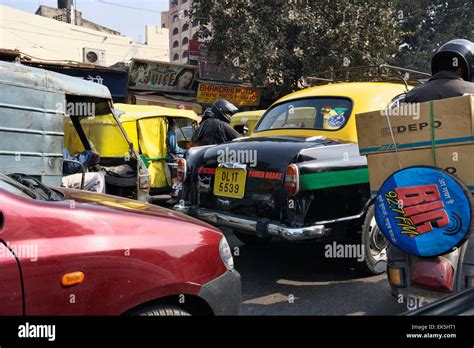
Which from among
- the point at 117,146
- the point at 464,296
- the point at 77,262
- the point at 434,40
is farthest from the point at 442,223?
the point at 434,40

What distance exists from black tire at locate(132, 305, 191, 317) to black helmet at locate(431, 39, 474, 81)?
286cm

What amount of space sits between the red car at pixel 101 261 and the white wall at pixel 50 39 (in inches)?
802

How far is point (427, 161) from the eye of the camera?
2.86m

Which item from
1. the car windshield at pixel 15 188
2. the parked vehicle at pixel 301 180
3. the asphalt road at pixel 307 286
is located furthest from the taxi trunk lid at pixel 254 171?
the car windshield at pixel 15 188

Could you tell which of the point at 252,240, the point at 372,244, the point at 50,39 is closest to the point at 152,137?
the point at 252,240

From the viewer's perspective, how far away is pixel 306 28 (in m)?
13.5

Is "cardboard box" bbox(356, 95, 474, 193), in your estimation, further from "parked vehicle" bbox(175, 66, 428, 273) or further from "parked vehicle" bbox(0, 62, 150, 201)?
"parked vehicle" bbox(0, 62, 150, 201)

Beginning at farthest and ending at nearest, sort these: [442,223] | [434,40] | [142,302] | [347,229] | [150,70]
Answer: [434,40] < [150,70] < [347,229] < [442,223] < [142,302]

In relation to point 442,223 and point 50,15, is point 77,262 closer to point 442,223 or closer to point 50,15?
point 442,223

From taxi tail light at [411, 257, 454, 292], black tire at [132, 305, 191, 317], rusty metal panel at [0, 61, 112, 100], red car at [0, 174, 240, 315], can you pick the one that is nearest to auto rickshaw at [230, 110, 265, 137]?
rusty metal panel at [0, 61, 112, 100]

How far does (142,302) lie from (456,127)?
2.20m

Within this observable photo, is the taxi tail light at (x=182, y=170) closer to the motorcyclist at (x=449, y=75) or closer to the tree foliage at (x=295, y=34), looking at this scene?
the motorcyclist at (x=449, y=75)

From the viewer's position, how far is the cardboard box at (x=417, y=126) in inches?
107

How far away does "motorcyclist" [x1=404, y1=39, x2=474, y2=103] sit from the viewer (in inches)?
129
